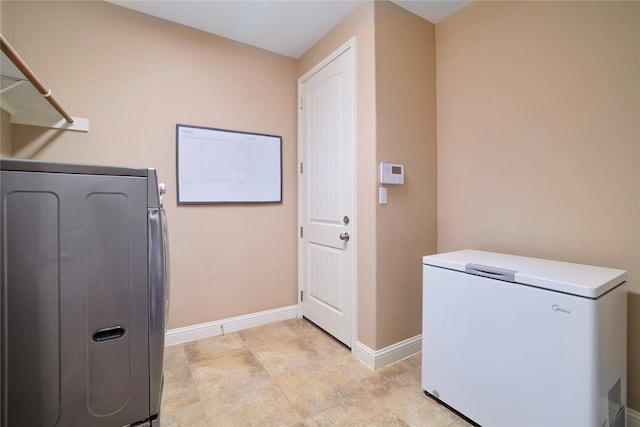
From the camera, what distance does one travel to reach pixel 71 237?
0.86 m

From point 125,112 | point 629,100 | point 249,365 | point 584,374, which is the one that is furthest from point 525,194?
point 125,112

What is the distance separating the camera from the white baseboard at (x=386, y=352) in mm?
1918

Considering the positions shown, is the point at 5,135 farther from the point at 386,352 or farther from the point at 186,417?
the point at 386,352

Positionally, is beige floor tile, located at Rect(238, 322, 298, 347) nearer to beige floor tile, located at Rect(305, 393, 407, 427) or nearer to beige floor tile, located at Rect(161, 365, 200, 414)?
beige floor tile, located at Rect(161, 365, 200, 414)

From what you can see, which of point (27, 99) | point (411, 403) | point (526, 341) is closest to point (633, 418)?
point (526, 341)

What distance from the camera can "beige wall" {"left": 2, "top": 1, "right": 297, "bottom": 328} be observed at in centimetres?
188

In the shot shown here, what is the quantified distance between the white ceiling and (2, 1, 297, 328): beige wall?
0.10m

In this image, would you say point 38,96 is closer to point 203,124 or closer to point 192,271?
point 203,124

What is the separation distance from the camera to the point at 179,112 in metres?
2.25

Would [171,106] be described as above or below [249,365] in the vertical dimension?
above

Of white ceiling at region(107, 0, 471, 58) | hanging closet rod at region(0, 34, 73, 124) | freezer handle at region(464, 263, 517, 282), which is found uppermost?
white ceiling at region(107, 0, 471, 58)

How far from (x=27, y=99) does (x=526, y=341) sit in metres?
2.67

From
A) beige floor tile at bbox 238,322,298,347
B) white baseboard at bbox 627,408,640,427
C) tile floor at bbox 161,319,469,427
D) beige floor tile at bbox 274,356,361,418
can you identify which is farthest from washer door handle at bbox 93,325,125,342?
white baseboard at bbox 627,408,640,427

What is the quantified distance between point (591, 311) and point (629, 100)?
1.07 m
